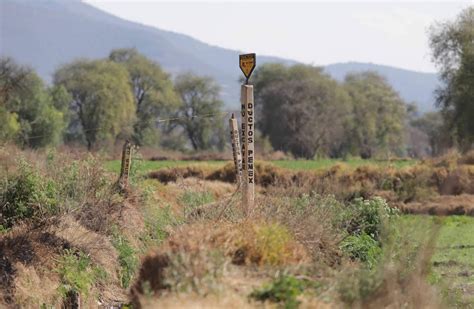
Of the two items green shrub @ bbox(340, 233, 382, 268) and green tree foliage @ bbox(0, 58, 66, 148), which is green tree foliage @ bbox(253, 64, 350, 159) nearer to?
green tree foliage @ bbox(0, 58, 66, 148)

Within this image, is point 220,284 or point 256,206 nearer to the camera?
point 220,284

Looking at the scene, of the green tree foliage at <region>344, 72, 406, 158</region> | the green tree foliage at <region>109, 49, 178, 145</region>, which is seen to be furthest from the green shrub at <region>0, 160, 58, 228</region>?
the green tree foliage at <region>109, 49, 178, 145</region>

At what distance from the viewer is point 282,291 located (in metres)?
9.02

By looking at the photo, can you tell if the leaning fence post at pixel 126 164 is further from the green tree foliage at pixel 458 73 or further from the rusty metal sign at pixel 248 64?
the green tree foliage at pixel 458 73

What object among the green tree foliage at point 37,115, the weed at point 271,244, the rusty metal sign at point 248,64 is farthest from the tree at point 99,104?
the weed at point 271,244

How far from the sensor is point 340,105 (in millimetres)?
97562

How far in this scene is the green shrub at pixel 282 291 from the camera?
8906 mm

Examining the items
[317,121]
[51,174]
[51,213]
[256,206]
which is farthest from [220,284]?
[317,121]

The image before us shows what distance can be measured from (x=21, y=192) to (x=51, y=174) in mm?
2569

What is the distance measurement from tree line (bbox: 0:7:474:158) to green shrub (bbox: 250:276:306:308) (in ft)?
179

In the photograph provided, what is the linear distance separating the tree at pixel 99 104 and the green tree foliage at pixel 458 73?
35.3 meters

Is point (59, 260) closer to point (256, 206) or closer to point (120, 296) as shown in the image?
point (120, 296)

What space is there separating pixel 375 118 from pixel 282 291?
99.0 m

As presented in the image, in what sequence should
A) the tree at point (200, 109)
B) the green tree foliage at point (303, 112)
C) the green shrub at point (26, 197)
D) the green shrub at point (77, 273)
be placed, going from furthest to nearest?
the tree at point (200, 109) < the green tree foliage at point (303, 112) < the green shrub at point (26, 197) < the green shrub at point (77, 273)
